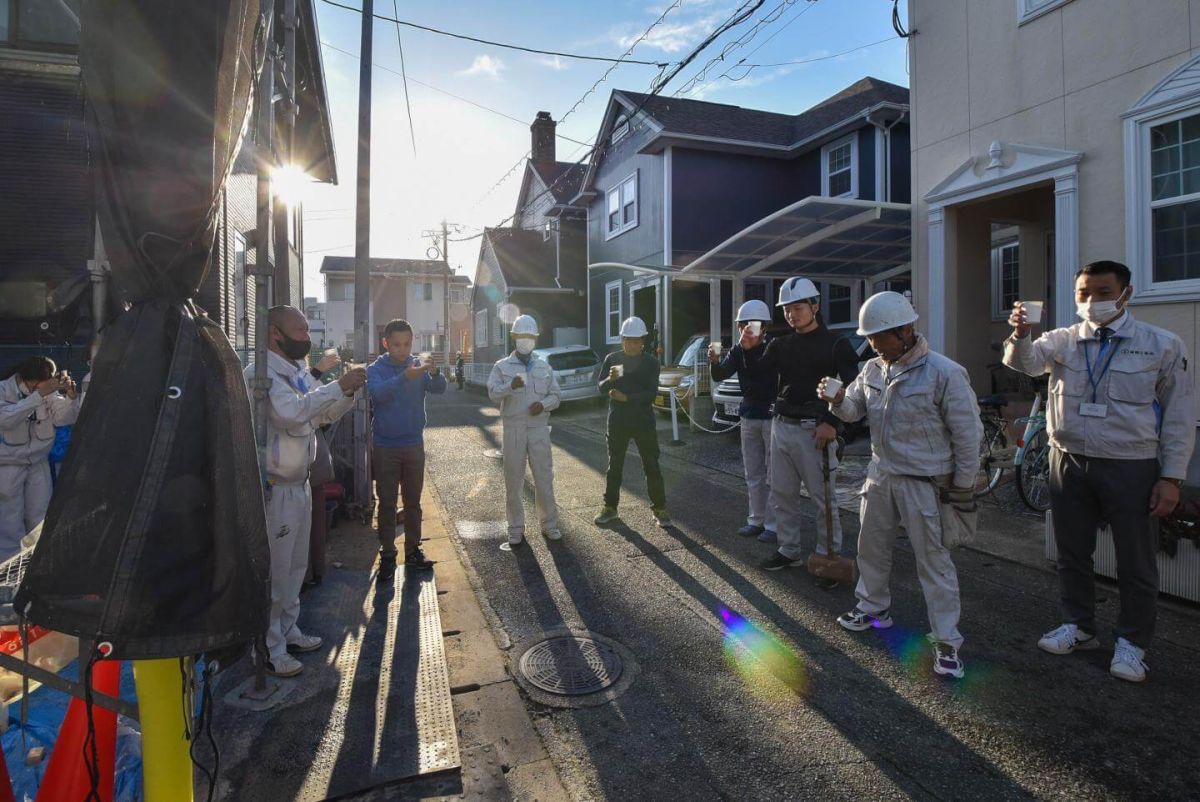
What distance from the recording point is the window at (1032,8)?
7383mm

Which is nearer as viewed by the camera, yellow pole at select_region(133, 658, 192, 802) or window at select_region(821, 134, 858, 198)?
yellow pole at select_region(133, 658, 192, 802)

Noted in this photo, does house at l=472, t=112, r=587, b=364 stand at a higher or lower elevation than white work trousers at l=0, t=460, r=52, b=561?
higher

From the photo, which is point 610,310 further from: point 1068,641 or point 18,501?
point 1068,641

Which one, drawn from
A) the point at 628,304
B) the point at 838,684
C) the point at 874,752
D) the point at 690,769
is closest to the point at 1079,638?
the point at 838,684

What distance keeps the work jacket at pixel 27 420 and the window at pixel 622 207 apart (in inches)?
617

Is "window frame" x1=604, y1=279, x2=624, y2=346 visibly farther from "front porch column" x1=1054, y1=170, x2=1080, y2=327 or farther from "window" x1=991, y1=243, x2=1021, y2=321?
"front porch column" x1=1054, y1=170, x2=1080, y2=327

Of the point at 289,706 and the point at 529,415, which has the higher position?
the point at 529,415

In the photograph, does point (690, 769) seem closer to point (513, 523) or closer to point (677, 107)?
point (513, 523)

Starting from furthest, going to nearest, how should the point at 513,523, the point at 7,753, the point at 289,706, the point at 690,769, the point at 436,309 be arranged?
1. the point at 436,309
2. the point at 513,523
3. the point at 289,706
4. the point at 690,769
5. the point at 7,753

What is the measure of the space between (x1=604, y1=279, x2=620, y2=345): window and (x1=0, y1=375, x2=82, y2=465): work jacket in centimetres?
1585

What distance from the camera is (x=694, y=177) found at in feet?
56.6

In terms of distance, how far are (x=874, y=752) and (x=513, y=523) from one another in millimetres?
3622

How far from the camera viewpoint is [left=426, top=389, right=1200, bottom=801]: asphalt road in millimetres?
2707

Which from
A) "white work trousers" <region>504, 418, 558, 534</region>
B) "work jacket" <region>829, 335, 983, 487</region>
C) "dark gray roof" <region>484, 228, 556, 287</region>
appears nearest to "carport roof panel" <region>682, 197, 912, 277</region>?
"white work trousers" <region>504, 418, 558, 534</region>
